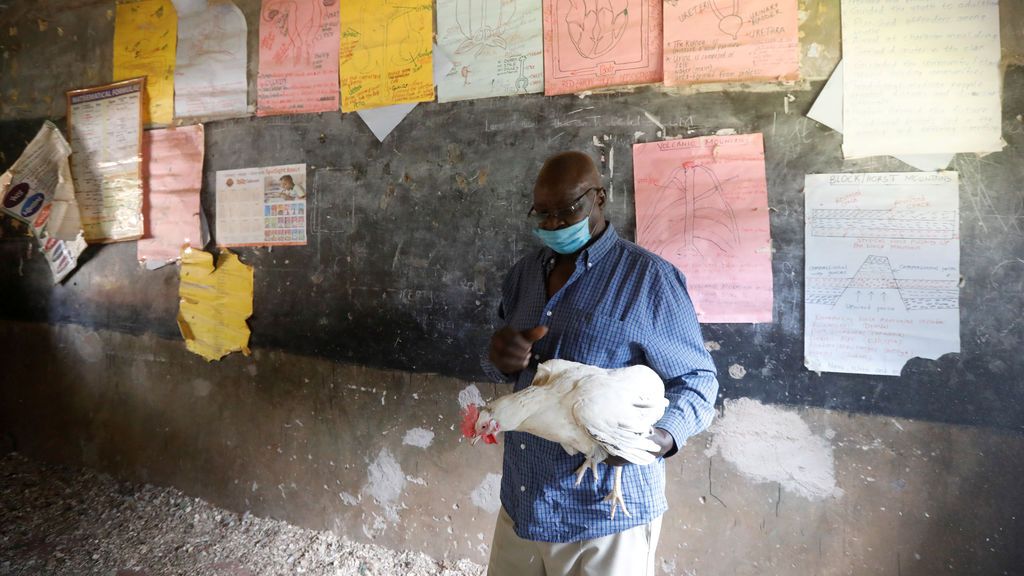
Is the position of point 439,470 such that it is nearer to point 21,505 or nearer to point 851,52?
point 851,52

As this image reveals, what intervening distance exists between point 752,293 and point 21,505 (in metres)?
3.87

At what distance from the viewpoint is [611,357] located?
4.13ft

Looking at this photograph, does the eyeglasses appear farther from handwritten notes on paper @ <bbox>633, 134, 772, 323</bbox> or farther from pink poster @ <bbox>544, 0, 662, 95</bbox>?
pink poster @ <bbox>544, 0, 662, 95</bbox>

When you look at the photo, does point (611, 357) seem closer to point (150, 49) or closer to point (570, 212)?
point (570, 212)

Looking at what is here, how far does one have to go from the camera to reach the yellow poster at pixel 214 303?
8.93ft

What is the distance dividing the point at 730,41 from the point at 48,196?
368 cm

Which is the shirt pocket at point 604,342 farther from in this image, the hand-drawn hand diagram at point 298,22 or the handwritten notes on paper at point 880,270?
the hand-drawn hand diagram at point 298,22

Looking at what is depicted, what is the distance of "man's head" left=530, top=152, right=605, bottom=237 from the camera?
1.30 m

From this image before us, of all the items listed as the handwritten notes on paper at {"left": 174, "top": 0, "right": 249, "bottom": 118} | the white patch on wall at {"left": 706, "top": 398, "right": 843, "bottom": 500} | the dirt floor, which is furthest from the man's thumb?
the handwritten notes on paper at {"left": 174, "top": 0, "right": 249, "bottom": 118}

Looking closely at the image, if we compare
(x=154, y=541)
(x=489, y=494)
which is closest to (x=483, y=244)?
(x=489, y=494)

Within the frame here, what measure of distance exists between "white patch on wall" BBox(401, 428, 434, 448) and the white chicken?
1.23 metres

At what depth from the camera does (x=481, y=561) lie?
2.26m


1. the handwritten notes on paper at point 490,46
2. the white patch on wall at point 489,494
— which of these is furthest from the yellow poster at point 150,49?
the white patch on wall at point 489,494

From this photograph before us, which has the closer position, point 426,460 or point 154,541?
point 426,460
